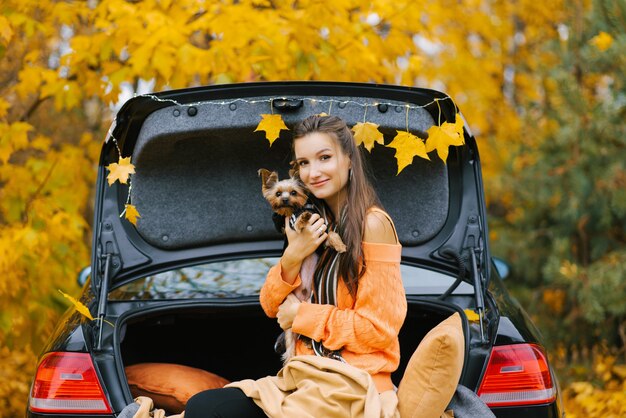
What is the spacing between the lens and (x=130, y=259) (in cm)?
332

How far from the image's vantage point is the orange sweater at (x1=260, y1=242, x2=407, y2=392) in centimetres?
245

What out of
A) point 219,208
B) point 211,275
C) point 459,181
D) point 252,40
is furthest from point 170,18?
point 459,181

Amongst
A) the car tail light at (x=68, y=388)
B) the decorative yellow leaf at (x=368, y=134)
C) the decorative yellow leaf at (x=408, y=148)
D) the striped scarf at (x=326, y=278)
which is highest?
the decorative yellow leaf at (x=368, y=134)

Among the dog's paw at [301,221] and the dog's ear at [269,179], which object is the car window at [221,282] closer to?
the dog's ear at [269,179]

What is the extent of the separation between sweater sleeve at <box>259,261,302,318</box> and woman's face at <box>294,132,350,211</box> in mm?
333

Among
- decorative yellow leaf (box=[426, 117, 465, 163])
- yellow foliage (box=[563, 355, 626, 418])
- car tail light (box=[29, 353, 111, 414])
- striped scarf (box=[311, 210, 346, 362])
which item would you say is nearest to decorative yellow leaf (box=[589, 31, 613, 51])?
yellow foliage (box=[563, 355, 626, 418])

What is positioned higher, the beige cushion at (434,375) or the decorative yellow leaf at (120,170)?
the decorative yellow leaf at (120,170)

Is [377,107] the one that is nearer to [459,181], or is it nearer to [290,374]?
[459,181]

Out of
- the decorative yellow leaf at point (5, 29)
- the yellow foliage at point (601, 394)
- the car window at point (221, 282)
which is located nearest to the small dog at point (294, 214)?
the car window at point (221, 282)

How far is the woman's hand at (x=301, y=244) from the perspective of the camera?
2676 millimetres

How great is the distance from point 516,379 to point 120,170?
1.74m

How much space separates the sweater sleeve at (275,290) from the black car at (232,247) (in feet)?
1.29

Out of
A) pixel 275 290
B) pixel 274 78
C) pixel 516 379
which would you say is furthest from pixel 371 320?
pixel 274 78

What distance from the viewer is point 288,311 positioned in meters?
2.63
